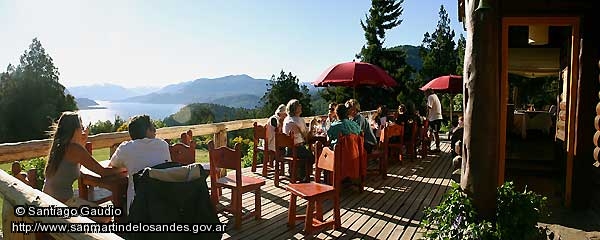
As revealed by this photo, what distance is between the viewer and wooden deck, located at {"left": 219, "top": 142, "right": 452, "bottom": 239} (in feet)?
12.6

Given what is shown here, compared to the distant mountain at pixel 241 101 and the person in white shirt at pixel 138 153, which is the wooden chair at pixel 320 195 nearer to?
the person in white shirt at pixel 138 153

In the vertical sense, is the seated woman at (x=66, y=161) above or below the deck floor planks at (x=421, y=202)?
above

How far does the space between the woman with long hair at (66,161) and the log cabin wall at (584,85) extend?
3.81 m

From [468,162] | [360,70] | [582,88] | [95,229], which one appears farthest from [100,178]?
[360,70]

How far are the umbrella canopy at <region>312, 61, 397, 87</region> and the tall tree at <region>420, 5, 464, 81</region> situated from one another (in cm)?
3207

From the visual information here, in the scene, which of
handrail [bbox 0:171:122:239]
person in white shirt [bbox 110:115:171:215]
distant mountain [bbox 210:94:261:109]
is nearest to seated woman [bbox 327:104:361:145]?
person in white shirt [bbox 110:115:171:215]

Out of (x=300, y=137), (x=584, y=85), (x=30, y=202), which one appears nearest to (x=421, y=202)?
(x=300, y=137)

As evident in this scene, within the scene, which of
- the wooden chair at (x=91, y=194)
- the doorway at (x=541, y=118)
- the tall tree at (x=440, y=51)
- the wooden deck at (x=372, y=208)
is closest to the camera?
the wooden chair at (x=91, y=194)

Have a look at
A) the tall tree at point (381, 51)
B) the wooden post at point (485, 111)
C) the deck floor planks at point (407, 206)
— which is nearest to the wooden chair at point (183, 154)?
the deck floor planks at point (407, 206)

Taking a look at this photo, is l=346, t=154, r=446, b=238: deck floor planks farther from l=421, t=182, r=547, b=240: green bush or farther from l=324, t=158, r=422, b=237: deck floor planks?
l=421, t=182, r=547, b=240: green bush

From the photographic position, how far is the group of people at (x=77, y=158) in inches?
118

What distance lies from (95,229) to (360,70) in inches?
238

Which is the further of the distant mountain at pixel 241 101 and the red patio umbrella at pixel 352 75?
the distant mountain at pixel 241 101

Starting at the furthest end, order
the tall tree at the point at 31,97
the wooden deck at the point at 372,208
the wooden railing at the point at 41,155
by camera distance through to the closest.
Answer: the tall tree at the point at 31,97 < the wooden deck at the point at 372,208 < the wooden railing at the point at 41,155
